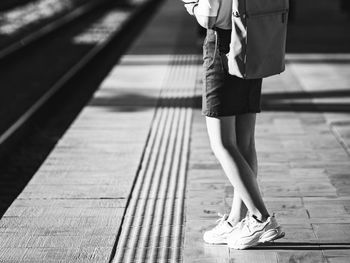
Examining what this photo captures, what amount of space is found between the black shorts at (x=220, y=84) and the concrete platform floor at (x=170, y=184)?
74 centimetres

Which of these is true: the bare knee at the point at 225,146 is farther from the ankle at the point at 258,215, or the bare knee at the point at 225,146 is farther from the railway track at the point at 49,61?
the railway track at the point at 49,61

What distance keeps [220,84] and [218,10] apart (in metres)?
0.34

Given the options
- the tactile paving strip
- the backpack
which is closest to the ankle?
the tactile paving strip

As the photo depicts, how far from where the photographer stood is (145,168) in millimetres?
5824

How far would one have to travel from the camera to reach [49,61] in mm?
14172

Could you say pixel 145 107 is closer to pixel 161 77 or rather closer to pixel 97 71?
pixel 161 77

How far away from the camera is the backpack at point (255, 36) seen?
356cm

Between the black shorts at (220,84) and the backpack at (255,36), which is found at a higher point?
the backpack at (255,36)

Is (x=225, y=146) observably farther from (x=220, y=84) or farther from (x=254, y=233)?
(x=254, y=233)

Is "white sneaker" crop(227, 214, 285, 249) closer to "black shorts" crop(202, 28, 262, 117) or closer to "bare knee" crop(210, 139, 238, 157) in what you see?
"bare knee" crop(210, 139, 238, 157)

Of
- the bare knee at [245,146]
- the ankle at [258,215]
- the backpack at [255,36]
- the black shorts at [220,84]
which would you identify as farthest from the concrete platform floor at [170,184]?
the backpack at [255,36]

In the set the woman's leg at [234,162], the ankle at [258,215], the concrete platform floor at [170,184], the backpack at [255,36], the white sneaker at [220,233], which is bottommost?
the concrete platform floor at [170,184]

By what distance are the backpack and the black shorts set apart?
0.08 meters

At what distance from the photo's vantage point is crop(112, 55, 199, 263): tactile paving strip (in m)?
4.13
